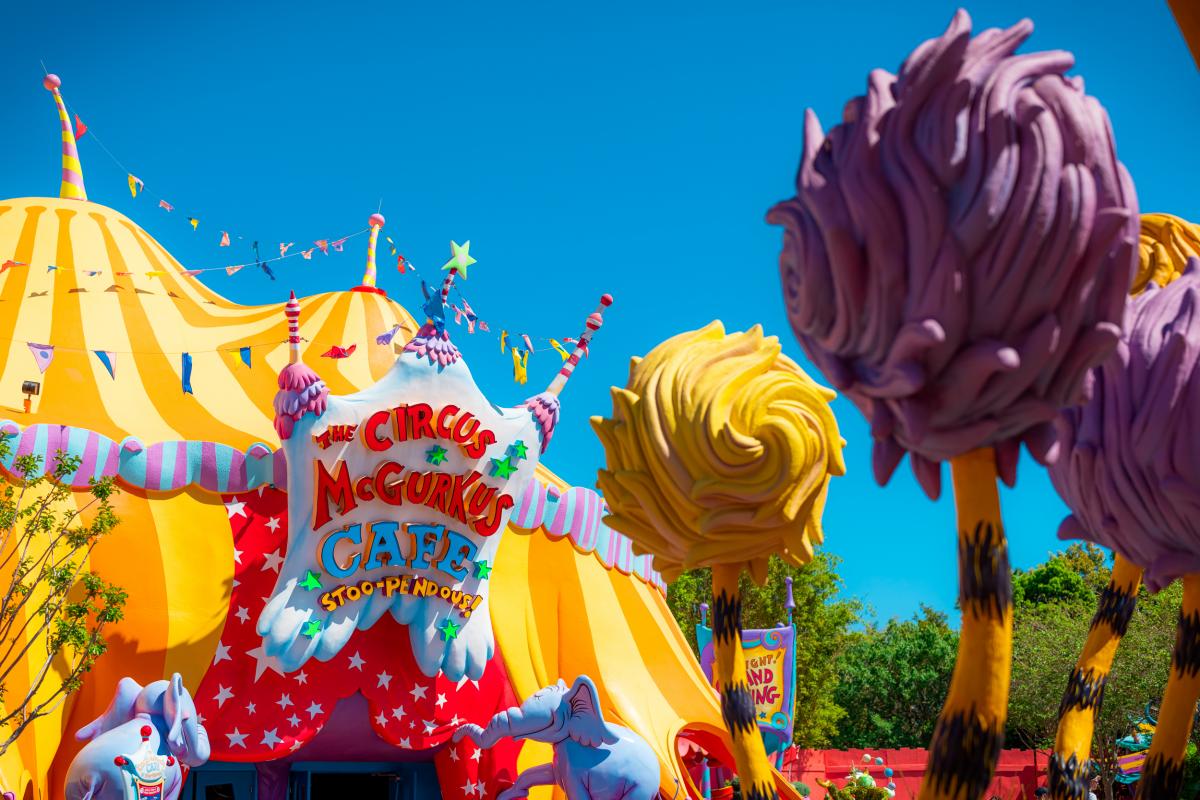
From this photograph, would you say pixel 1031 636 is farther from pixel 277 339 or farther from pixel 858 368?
pixel 858 368

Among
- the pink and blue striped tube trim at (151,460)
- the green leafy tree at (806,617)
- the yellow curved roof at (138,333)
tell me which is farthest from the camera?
the green leafy tree at (806,617)

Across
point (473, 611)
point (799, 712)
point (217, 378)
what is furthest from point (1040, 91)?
point (799, 712)

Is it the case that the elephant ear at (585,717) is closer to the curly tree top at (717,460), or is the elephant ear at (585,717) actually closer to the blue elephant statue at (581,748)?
the blue elephant statue at (581,748)

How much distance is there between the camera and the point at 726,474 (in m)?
4.52

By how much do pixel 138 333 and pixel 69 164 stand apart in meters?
2.95

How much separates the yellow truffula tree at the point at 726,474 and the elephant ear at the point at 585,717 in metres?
5.05

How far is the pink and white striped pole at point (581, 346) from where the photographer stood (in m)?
10.5

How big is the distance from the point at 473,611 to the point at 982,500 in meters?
8.52

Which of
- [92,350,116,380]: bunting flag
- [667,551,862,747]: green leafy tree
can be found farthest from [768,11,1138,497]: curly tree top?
[667,551,862,747]: green leafy tree

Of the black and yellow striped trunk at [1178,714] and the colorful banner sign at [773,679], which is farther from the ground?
the colorful banner sign at [773,679]

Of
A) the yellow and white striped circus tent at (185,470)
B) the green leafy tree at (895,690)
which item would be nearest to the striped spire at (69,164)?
the yellow and white striped circus tent at (185,470)

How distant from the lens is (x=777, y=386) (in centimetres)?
480

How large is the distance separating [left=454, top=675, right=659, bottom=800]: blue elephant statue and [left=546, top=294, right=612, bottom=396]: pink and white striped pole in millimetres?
2972

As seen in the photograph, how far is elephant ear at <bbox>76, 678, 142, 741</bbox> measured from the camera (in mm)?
9328
